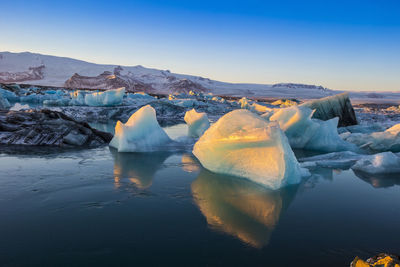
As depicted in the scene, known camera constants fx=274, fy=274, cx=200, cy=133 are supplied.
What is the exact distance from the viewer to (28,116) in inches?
278

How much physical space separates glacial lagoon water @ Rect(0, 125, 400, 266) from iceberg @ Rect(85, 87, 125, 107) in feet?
41.8

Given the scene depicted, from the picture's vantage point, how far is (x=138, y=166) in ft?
15.5

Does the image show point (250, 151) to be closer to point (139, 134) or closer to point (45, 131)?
point (139, 134)

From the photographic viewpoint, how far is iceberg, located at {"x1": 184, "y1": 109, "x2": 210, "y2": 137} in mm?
8141

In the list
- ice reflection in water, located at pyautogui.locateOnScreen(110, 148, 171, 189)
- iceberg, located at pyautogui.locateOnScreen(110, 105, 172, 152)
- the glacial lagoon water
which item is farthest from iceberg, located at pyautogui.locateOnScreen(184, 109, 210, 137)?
the glacial lagoon water

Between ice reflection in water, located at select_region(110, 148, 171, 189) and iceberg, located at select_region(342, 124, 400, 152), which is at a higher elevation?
iceberg, located at select_region(342, 124, 400, 152)

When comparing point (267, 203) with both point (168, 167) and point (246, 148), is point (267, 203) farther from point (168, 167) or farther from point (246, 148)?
point (168, 167)

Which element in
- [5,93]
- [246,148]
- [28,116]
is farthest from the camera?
[5,93]

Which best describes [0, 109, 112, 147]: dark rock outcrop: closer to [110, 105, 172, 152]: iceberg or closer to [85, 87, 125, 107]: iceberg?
[110, 105, 172, 152]: iceberg

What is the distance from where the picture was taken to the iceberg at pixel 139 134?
597 cm

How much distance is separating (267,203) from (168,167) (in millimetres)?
2102

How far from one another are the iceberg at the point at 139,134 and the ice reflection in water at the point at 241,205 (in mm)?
2478

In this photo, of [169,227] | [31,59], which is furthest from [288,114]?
[31,59]

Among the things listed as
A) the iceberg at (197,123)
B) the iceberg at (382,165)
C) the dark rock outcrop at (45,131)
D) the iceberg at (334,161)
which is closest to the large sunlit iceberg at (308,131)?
the iceberg at (334,161)
